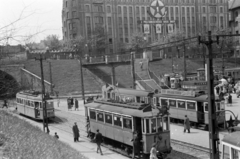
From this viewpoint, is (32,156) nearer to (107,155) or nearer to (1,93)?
(1,93)

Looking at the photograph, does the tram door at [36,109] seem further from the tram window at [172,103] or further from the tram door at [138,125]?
the tram door at [138,125]

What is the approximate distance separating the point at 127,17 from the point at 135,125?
77.4 meters

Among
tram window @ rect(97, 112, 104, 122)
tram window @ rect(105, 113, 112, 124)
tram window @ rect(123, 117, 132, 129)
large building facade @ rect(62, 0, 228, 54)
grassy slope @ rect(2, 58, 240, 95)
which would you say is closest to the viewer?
tram window @ rect(123, 117, 132, 129)

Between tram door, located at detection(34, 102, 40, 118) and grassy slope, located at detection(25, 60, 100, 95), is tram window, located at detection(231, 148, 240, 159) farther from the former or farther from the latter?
grassy slope, located at detection(25, 60, 100, 95)

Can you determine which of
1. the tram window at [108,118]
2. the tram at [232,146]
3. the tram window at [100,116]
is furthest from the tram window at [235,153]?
the tram window at [100,116]

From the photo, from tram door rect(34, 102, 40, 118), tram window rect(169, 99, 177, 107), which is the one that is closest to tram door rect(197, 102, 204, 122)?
tram window rect(169, 99, 177, 107)

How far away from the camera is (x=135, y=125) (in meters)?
16.6

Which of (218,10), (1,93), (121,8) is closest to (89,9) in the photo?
(121,8)

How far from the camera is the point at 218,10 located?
333ft

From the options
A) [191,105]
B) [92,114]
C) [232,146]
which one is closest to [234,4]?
[191,105]

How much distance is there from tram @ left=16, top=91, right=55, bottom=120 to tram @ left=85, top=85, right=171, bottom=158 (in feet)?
35.9

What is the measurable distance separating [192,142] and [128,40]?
72.3m

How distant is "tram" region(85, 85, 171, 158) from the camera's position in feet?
52.6

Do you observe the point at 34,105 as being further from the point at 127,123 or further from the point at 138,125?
the point at 138,125
